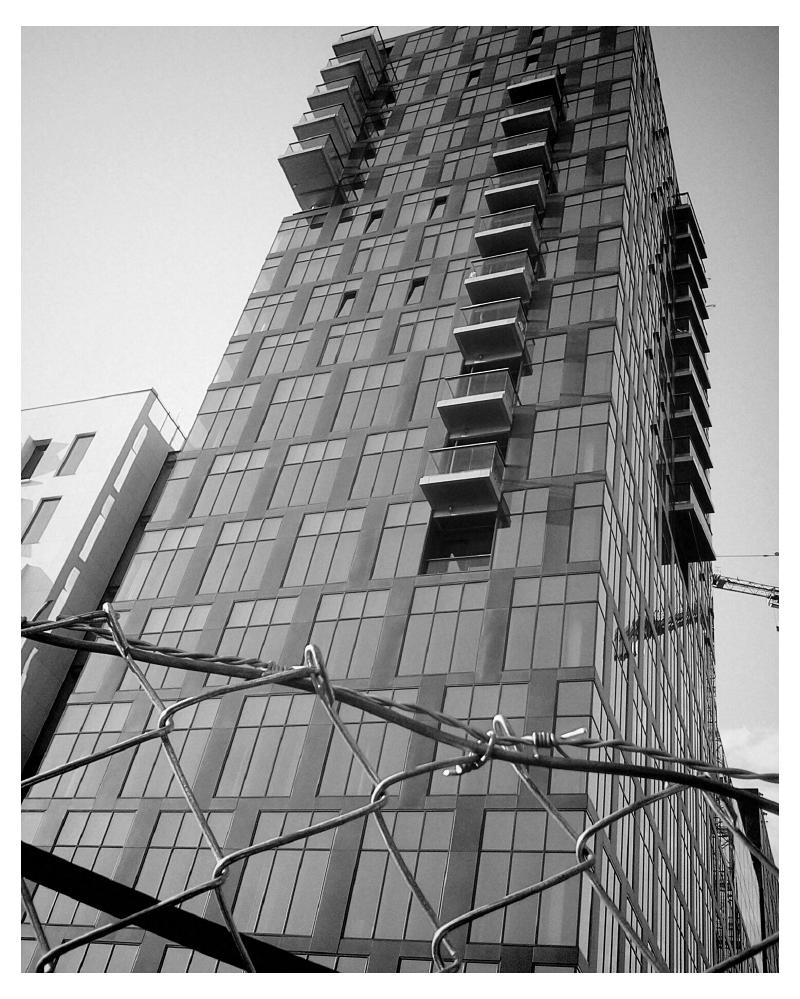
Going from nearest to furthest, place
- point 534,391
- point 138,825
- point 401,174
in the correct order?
1. point 138,825
2. point 534,391
3. point 401,174

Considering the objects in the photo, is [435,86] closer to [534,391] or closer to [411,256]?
[411,256]

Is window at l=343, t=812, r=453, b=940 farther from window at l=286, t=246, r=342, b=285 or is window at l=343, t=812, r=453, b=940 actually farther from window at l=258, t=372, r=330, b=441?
window at l=286, t=246, r=342, b=285

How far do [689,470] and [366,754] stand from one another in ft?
116

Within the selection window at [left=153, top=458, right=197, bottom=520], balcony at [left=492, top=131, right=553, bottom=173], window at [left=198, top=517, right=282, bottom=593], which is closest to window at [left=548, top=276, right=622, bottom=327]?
balcony at [left=492, top=131, right=553, bottom=173]

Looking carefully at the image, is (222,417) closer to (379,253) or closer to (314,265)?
(314,265)

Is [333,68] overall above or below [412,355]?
above

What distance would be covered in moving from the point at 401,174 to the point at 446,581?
32.9 meters

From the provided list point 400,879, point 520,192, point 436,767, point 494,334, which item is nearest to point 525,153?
point 520,192

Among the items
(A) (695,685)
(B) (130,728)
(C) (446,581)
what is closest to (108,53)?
(C) (446,581)

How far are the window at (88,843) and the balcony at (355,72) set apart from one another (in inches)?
2097

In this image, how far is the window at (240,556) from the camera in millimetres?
42562

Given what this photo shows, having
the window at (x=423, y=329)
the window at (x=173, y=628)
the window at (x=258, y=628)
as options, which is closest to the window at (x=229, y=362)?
the window at (x=423, y=329)

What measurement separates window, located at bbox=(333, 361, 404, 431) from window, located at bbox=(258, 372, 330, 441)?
1.55 meters
